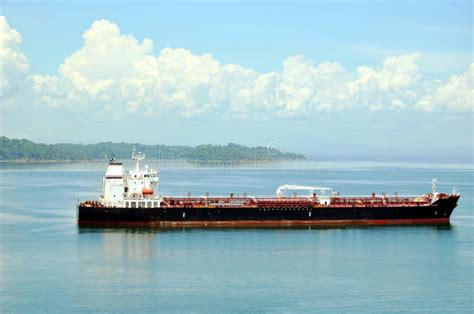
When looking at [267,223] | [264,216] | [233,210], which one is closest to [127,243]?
[233,210]

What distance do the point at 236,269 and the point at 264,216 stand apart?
46.9 ft

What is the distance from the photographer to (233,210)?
5106 cm

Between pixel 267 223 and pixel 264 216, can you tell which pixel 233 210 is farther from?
pixel 267 223

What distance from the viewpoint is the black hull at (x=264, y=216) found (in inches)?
1982

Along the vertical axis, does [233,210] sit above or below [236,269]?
above

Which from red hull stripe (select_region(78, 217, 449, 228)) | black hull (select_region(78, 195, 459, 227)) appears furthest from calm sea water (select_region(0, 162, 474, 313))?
black hull (select_region(78, 195, 459, 227))

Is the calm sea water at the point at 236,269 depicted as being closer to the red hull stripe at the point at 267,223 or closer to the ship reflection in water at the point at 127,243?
the ship reflection in water at the point at 127,243

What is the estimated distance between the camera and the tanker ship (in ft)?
165

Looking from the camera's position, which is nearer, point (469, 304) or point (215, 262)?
point (469, 304)

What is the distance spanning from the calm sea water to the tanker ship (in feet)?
4.11

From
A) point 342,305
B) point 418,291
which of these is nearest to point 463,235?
point 418,291

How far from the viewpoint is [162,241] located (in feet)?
149

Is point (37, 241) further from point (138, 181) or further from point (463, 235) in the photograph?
point (463, 235)

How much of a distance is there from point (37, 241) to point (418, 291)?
23.5 m
